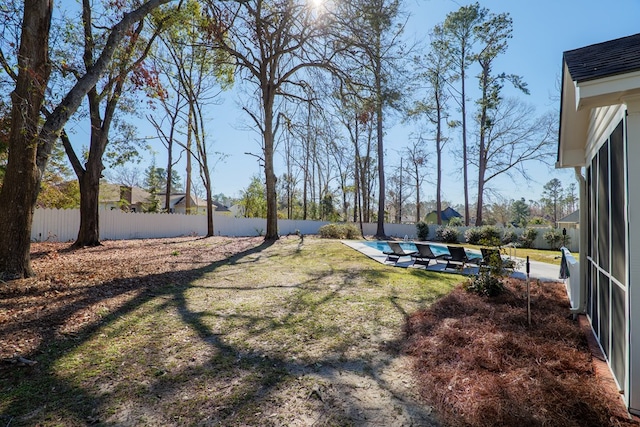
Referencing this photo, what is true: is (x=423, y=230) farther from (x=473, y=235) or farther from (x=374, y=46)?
(x=374, y=46)

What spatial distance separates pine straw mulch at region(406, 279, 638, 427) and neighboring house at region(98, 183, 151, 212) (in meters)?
21.8

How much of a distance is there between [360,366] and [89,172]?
12176mm

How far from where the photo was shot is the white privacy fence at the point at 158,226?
13.4m

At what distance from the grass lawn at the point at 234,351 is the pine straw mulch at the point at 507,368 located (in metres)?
0.03

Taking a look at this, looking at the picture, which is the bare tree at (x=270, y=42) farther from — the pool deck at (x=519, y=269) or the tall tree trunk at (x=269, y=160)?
the pool deck at (x=519, y=269)

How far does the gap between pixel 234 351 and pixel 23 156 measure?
5.08 m

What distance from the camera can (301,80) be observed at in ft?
47.6

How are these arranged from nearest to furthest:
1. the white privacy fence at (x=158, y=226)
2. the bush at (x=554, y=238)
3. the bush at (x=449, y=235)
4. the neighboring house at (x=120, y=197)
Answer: the white privacy fence at (x=158, y=226), the bush at (x=554, y=238), the bush at (x=449, y=235), the neighboring house at (x=120, y=197)

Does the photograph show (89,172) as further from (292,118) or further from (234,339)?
(234,339)

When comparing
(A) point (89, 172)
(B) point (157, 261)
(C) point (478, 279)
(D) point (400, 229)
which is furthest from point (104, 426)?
(D) point (400, 229)

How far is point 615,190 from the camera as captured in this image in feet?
9.53

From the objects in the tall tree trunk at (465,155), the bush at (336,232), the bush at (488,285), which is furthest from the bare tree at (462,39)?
the bush at (488,285)

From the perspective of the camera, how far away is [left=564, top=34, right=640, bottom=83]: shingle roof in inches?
94.9

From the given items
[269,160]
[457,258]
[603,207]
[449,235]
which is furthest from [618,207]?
[449,235]
